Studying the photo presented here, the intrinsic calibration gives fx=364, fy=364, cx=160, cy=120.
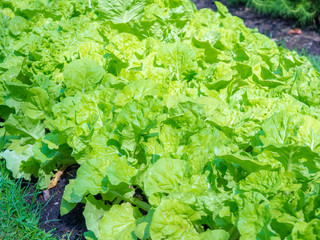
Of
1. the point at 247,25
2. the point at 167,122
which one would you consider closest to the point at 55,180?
the point at 167,122

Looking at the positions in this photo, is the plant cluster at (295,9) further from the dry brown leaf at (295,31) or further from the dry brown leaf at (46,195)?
the dry brown leaf at (46,195)

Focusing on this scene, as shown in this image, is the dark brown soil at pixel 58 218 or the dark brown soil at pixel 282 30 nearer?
the dark brown soil at pixel 58 218

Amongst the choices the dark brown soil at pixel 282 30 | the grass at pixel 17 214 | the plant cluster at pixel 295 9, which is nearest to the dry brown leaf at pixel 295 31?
the dark brown soil at pixel 282 30

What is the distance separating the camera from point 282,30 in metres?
6.59

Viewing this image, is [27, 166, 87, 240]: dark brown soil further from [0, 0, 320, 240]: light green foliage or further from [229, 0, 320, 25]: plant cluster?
[229, 0, 320, 25]: plant cluster

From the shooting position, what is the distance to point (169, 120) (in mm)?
2195

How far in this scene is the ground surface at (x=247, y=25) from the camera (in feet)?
8.73

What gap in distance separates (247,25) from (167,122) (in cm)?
523

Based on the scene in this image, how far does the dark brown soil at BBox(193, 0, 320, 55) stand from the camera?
5.99 metres

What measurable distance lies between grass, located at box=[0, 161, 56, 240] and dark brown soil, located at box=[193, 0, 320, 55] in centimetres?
440

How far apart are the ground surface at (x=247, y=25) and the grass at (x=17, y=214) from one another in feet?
0.26

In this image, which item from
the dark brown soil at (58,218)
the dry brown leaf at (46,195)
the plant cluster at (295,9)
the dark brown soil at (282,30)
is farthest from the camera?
the plant cluster at (295,9)

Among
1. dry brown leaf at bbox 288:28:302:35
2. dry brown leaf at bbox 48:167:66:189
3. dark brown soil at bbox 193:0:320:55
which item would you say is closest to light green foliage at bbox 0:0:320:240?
dry brown leaf at bbox 48:167:66:189

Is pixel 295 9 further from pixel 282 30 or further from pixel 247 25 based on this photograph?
pixel 247 25
